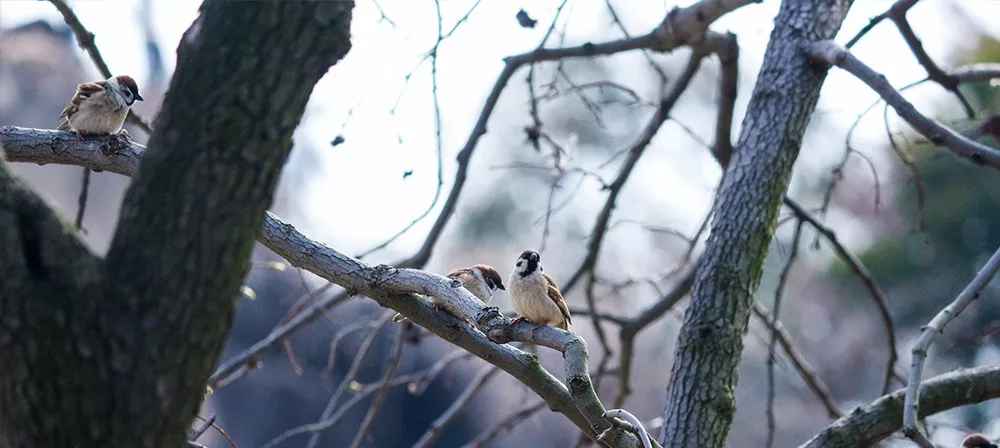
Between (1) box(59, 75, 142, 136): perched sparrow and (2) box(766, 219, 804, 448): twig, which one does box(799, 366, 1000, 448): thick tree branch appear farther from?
(1) box(59, 75, 142, 136): perched sparrow

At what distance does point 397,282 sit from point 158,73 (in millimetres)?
20267

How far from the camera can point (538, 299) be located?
5.40m

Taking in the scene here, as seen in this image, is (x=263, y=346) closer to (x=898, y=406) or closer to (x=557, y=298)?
(x=557, y=298)

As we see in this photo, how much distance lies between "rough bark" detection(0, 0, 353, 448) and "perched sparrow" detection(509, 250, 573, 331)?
257cm

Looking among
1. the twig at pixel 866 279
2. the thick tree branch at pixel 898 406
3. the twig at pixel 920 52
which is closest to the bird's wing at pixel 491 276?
the twig at pixel 866 279

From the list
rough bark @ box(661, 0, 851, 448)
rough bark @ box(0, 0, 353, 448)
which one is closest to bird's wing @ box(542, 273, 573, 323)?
rough bark @ box(661, 0, 851, 448)

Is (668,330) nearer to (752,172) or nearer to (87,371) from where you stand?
(752,172)

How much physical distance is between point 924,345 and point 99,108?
135 inches

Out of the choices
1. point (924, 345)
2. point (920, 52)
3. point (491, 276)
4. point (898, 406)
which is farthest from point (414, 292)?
point (920, 52)

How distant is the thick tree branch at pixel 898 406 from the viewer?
5121mm

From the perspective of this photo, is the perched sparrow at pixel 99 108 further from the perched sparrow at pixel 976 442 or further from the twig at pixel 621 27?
the perched sparrow at pixel 976 442

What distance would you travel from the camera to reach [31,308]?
2727mm

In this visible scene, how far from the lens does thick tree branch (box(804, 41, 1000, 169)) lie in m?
5.05

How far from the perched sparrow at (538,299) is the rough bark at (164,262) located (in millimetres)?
2570
